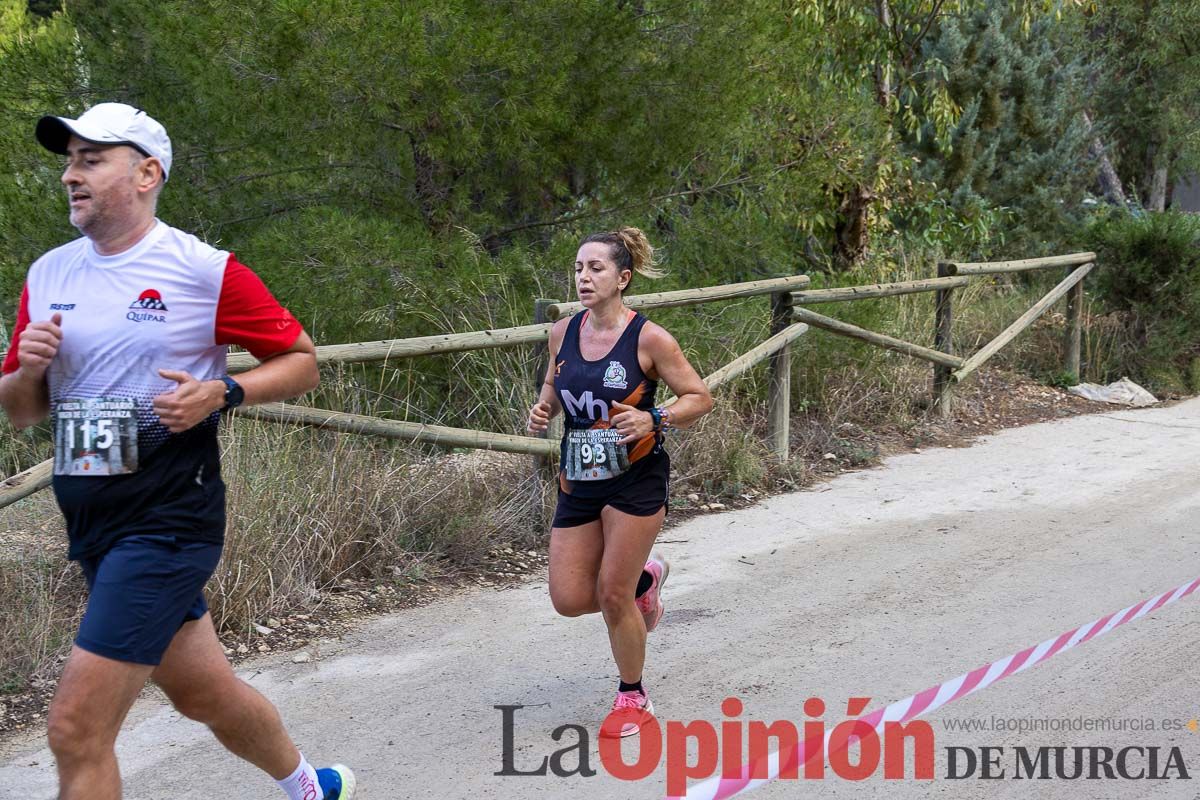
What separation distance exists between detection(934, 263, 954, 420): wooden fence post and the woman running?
6.53 meters

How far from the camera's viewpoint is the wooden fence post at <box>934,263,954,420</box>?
10609 mm

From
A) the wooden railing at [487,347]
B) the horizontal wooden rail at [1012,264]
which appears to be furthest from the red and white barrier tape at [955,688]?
the horizontal wooden rail at [1012,264]

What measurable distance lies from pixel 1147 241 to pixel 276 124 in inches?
328

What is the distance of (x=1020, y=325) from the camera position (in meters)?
11.7

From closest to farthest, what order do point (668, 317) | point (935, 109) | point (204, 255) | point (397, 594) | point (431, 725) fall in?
point (204, 255) → point (431, 725) → point (397, 594) → point (668, 317) → point (935, 109)

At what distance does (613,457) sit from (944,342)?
6.92 m

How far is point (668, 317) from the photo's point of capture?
8594 mm

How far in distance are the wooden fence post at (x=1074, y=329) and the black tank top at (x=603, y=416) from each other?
28.9 ft

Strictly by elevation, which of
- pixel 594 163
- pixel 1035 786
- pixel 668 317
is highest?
pixel 594 163

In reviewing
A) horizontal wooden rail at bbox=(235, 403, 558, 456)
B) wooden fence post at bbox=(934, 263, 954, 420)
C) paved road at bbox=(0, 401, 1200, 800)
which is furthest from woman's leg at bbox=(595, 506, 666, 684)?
wooden fence post at bbox=(934, 263, 954, 420)

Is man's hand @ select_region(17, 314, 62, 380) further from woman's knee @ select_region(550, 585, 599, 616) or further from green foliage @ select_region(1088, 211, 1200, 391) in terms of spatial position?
green foliage @ select_region(1088, 211, 1200, 391)

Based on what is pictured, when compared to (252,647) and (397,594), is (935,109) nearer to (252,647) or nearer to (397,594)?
(397,594)

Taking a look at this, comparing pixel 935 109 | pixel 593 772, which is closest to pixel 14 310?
pixel 593 772

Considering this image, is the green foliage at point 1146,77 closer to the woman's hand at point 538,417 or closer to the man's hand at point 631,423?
the woman's hand at point 538,417
